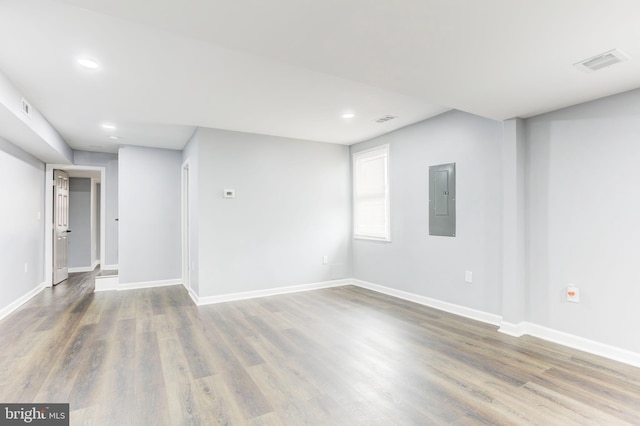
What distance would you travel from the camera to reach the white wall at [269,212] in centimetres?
468

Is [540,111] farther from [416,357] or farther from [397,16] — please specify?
[416,357]

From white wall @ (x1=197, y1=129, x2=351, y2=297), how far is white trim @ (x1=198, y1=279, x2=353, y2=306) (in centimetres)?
7

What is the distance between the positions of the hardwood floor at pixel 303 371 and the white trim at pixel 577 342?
0.38ft

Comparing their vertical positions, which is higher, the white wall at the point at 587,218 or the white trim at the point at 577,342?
the white wall at the point at 587,218

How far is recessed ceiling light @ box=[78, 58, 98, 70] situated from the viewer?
255cm

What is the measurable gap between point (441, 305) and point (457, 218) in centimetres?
113

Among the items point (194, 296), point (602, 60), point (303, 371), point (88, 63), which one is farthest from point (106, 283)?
point (602, 60)

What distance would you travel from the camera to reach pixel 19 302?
4.59 meters

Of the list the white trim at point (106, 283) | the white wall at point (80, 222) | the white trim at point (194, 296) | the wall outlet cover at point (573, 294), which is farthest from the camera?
the white wall at point (80, 222)

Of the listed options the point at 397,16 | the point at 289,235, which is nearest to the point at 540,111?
the point at 397,16

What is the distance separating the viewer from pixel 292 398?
87.5 inches

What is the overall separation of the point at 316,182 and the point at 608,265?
3.86 m

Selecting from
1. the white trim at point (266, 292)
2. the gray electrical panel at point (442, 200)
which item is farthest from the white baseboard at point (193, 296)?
the gray electrical panel at point (442, 200)

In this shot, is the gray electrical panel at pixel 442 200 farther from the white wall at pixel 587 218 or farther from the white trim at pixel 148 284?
the white trim at pixel 148 284
